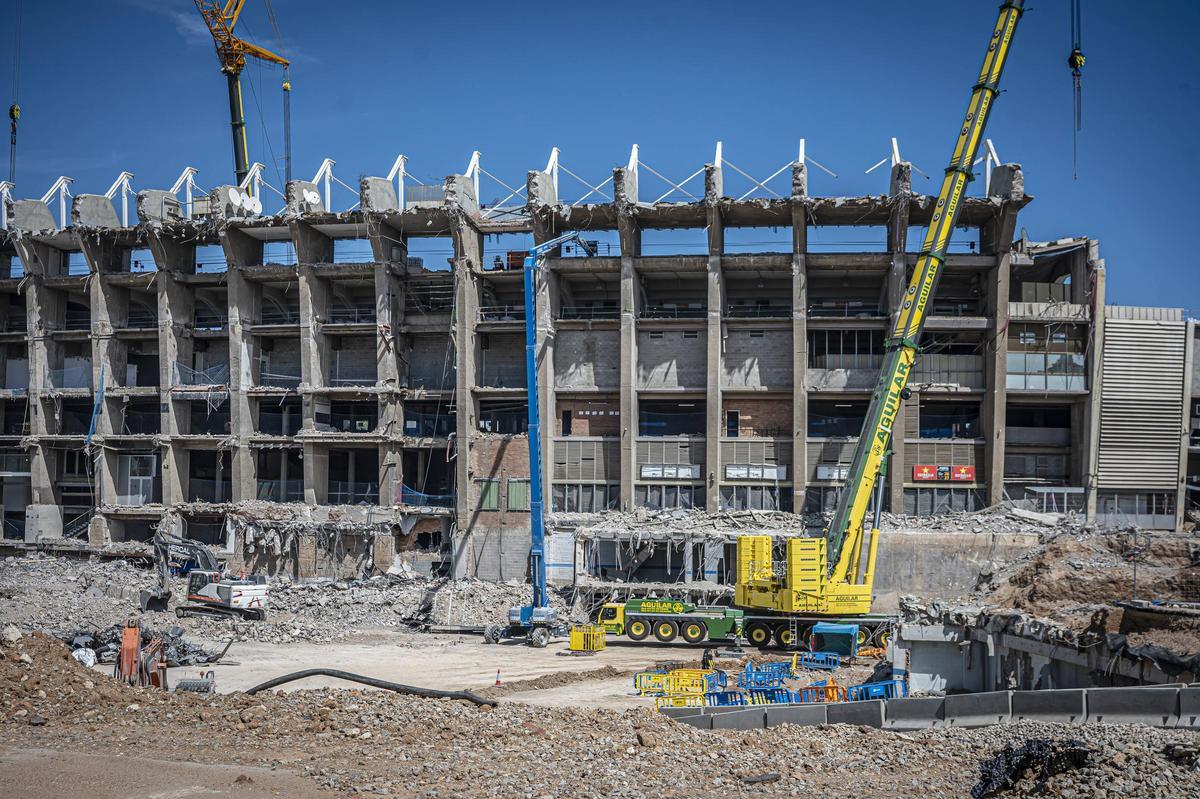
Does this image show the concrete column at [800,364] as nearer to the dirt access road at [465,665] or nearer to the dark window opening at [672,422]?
the dark window opening at [672,422]

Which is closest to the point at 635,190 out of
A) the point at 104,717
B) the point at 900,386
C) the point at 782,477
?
the point at 782,477

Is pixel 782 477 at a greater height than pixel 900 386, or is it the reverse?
pixel 900 386

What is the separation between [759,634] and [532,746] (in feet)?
73.0

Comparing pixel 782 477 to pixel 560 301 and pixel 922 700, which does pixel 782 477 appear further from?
pixel 922 700

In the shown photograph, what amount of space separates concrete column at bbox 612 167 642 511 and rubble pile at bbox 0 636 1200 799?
30781mm

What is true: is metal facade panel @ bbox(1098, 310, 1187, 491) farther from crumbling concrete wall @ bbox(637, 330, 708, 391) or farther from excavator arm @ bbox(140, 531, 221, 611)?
excavator arm @ bbox(140, 531, 221, 611)

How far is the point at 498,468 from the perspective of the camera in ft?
190

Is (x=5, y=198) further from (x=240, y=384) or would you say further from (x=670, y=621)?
(x=670, y=621)

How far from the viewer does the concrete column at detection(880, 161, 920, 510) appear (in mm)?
53906

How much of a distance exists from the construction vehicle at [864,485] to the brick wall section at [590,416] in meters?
16.2

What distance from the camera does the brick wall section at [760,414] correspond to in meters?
57.0

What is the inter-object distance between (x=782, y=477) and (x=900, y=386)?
50.1ft

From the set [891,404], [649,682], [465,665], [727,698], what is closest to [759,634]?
[649,682]

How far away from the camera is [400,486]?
60.1 metres
